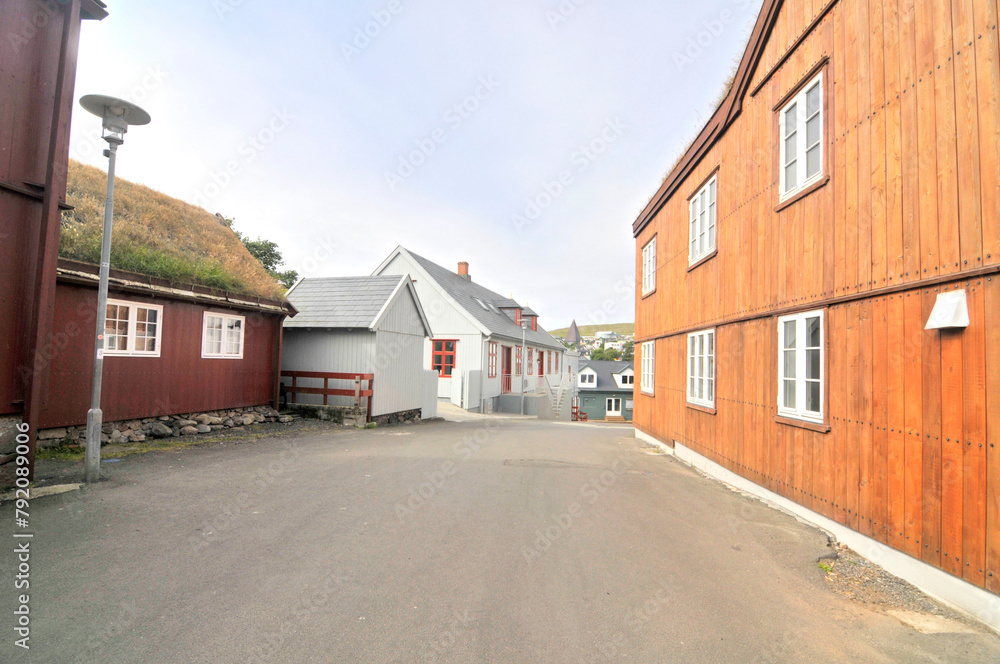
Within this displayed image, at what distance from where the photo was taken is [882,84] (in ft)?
15.9

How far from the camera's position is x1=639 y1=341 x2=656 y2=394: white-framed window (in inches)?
521

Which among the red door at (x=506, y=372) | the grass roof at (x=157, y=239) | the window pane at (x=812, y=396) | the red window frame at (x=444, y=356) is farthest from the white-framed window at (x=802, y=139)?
the red door at (x=506, y=372)

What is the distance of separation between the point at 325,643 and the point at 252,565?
152 cm

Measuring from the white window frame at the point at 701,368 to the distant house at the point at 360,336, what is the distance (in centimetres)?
925

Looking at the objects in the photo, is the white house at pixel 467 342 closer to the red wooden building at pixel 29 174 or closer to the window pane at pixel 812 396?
the red wooden building at pixel 29 174

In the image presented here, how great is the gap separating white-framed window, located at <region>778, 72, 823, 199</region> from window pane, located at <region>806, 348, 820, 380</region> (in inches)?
76.3

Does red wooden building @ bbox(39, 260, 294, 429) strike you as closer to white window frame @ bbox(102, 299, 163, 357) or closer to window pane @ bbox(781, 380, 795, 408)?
white window frame @ bbox(102, 299, 163, 357)

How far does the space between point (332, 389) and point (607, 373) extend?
1745 inches

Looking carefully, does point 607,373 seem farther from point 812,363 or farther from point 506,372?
Result: point 812,363

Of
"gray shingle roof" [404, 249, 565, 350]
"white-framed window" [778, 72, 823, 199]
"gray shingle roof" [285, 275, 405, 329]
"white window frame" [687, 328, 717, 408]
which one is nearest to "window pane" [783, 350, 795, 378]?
"white-framed window" [778, 72, 823, 199]

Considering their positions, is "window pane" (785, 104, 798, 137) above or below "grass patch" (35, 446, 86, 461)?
above

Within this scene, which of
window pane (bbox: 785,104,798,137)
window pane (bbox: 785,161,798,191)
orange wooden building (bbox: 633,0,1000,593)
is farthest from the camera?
window pane (bbox: 785,104,798,137)

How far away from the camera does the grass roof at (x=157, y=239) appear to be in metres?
11.9

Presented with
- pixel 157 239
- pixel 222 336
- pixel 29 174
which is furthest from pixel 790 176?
pixel 157 239
